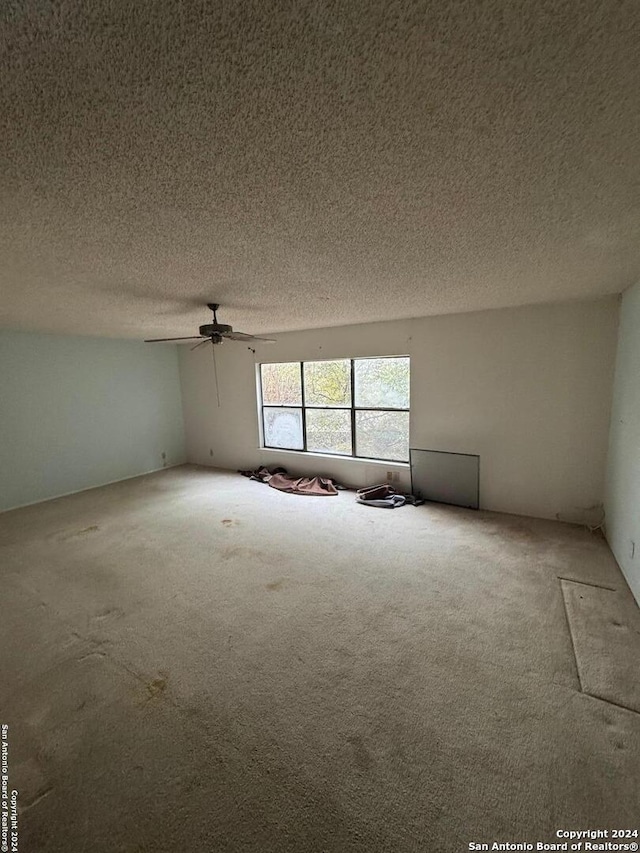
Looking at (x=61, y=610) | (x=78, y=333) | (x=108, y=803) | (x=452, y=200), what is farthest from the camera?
(x=78, y=333)

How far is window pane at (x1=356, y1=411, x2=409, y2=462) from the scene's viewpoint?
4.43 metres

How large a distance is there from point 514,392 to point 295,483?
306 centimetres

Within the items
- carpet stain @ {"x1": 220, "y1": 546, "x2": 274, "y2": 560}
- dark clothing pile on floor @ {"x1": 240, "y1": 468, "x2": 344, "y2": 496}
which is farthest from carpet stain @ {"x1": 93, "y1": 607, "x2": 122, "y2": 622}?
dark clothing pile on floor @ {"x1": 240, "y1": 468, "x2": 344, "y2": 496}

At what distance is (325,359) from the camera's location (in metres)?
4.79

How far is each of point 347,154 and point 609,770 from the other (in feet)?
8.17

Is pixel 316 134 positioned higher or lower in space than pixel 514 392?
higher

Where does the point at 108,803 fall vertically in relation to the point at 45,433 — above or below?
below

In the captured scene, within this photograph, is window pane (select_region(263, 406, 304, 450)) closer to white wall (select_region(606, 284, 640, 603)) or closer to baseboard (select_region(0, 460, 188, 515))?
baseboard (select_region(0, 460, 188, 515))

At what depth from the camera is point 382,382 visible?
4496 mm

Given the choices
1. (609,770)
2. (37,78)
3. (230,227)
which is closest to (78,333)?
(230,227)

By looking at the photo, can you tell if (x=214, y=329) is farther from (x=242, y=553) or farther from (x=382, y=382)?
(x=382, y=382)

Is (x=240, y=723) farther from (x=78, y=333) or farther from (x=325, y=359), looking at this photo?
(x=78, y=333)

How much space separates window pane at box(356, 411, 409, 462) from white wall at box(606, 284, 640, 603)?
2061 mm

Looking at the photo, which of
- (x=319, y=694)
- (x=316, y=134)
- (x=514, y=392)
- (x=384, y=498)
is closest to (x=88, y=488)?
(x=384, y=498)
